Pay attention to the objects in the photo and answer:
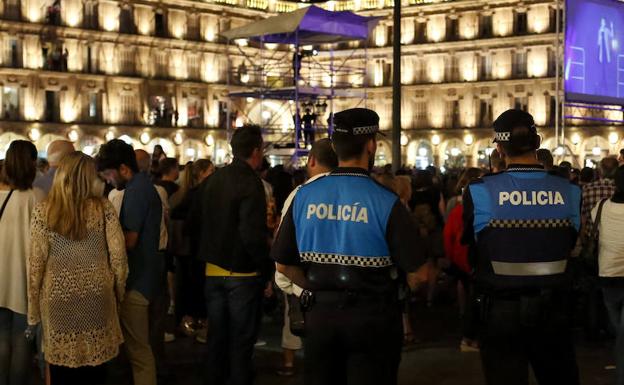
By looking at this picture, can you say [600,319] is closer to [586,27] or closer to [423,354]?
[423,354]

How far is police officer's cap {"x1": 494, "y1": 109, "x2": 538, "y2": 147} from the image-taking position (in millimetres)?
5586

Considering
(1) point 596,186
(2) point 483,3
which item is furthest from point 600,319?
(2) point 483,3

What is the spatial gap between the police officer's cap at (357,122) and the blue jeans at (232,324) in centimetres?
277

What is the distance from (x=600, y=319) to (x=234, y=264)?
5951mm

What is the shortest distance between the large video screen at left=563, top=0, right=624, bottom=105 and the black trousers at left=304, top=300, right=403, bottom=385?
52.3 feet

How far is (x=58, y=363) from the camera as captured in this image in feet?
20.5

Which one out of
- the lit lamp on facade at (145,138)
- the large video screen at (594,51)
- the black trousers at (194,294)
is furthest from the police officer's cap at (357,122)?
the lit lamp on facade at (145,138)

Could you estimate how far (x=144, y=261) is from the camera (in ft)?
24.3

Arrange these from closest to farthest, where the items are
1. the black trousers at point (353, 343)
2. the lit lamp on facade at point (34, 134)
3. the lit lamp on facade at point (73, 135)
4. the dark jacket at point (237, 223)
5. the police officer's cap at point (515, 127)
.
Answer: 1. the black trousers at point (353, 343)
2. the police officer's cap at point (515, 127)
3. the dark jacket at point (237, 223)
4. the lit lamp on facade at point (34, 134)
5. the lit lamp on facade at point (73, 135)

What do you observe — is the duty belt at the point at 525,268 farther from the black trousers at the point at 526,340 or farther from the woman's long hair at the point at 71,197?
the woman's long hair at the point at 71,197

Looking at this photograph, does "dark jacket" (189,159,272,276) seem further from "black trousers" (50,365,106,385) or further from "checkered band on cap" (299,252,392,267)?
"checkered band on cap" (299,252,392,267)

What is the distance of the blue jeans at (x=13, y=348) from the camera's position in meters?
7.34

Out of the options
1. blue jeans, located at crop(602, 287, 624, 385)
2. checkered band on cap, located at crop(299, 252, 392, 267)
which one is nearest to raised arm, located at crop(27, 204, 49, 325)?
checkered band on cap, located at crop(299, 252, 392, 267)

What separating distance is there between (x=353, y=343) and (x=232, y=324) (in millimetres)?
2864
